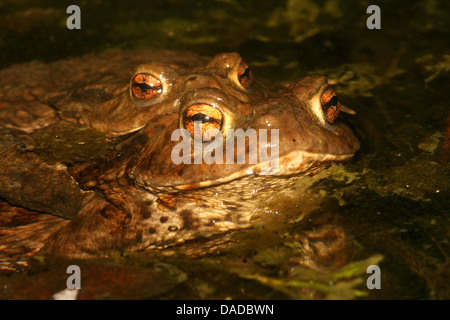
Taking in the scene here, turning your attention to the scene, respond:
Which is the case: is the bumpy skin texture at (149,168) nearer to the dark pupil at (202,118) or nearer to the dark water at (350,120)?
the dark pupil at (202,118)

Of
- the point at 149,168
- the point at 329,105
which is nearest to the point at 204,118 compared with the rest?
the point at 149,168

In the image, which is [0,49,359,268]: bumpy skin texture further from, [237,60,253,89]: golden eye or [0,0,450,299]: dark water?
[0,0,450,299]: dark water

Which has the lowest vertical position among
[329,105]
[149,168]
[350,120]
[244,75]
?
[149,168]

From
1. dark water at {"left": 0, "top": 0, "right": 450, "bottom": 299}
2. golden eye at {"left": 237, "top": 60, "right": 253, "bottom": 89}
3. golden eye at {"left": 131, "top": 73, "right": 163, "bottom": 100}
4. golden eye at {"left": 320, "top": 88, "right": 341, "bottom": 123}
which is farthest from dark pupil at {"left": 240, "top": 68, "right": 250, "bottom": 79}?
dark water at {"left": 0, "top": 0, "right": 450, "bottom": 299}

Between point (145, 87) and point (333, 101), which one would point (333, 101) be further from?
point (145, 87)

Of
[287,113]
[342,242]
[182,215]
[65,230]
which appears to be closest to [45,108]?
[65,230]
